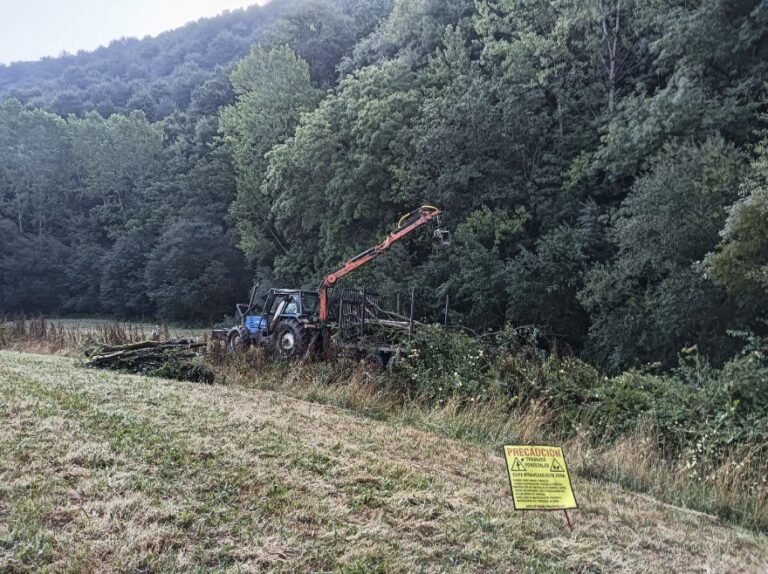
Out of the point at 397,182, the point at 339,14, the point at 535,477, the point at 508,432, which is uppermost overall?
the point at 339,14

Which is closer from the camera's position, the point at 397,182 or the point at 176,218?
the point at 397,182

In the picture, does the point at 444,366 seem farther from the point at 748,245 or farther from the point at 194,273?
the point at 194,273

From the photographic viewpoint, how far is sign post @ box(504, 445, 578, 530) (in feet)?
10.7

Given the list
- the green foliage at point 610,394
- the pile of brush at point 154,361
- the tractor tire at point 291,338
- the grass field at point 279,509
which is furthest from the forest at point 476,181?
the pile of brush at point 154,361

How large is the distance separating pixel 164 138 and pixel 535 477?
50097 millimetres

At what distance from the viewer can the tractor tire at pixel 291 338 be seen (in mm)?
11977

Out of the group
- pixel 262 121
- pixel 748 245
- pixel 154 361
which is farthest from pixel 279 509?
pixel 262 121

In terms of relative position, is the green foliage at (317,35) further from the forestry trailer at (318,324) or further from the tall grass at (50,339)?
the tall grass at (50,339)

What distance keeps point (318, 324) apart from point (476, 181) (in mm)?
11414

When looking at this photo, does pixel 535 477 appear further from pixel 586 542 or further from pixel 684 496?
pixel 684 496

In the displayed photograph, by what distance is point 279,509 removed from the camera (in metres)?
3.16

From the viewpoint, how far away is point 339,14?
1399 inches

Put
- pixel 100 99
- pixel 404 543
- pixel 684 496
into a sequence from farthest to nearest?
pixel 100 99, pixel 684 496, pixel 404 543

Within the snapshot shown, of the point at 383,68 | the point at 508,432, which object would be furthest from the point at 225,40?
the point at 508,432
